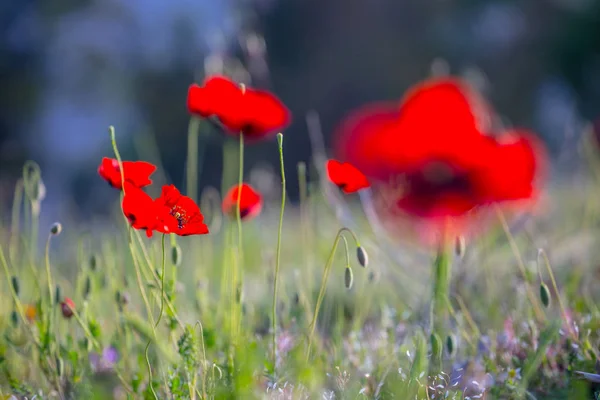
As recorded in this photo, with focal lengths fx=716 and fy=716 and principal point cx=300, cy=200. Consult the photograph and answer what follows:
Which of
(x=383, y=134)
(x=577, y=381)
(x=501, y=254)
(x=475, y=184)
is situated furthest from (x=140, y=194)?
(x=501, y=254)

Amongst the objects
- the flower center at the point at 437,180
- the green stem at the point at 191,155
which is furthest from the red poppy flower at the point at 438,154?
the green stem at the point at 191,155

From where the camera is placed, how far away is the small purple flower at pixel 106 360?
1629 millimetres

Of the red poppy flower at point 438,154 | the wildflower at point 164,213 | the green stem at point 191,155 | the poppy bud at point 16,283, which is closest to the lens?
the red poppy flower at point 438,154

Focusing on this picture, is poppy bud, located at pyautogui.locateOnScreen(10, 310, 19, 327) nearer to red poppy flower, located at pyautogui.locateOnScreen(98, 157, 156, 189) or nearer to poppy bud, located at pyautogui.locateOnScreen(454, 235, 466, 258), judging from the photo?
red poppy flower, located at pyautogui.locateOnScreen(98, 157, 156, 189)

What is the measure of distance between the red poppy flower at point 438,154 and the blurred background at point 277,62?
907cm

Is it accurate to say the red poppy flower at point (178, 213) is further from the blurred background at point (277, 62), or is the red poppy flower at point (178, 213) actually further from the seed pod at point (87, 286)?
the blurred background at point (277, 62)

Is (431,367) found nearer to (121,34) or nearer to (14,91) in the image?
(14,91)

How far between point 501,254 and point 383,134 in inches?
90.4

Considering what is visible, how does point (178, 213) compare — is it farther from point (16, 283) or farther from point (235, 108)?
point (16, 283)

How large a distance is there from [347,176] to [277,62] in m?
10.8

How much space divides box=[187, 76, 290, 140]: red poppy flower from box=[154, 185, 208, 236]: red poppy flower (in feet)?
0.94

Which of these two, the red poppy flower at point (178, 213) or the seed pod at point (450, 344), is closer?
the red poppy flower at point (178, 213)

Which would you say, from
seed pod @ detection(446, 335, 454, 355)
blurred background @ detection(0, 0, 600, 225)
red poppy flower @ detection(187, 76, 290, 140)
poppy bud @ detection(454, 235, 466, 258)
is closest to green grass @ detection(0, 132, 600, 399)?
seed pod @ detection(446, 335, 454, 355)

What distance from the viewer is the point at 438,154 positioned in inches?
43.7
